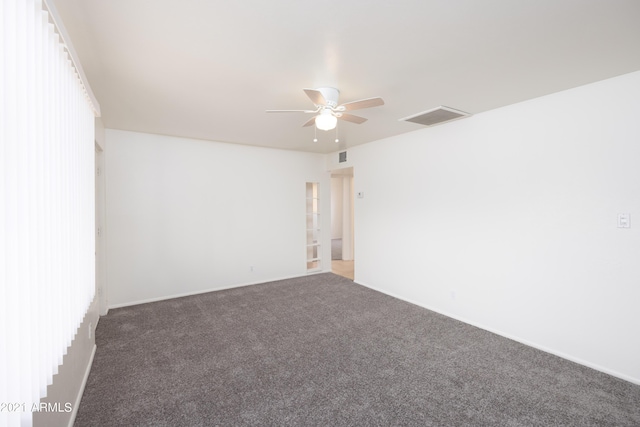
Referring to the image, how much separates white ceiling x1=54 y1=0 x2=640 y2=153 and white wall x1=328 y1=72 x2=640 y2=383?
391 mm

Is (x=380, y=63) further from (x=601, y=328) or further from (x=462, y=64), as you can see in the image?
(x=601, y=328)

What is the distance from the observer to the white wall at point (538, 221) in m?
2.54

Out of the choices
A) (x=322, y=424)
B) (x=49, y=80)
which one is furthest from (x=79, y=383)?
(x=49, y=80)

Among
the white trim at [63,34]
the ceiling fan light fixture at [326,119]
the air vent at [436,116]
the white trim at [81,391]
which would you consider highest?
the air vent at [436,116]

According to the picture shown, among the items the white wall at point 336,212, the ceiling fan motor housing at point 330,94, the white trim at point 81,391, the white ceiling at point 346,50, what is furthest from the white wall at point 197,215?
the white wall at point 336,212

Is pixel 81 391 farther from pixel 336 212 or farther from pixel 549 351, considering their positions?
pixel 336 212

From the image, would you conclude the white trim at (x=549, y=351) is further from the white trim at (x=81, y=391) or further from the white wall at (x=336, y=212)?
the white wall at (x=336, y=212)

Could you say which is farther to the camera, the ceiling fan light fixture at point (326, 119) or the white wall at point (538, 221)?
the ceiling fan light fixture at point (326, 119)

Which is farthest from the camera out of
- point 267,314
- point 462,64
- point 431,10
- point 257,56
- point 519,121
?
point 267,314

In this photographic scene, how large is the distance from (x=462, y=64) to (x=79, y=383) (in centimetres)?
403

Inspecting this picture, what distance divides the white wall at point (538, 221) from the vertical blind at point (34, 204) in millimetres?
3975

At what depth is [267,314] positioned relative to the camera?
398cm

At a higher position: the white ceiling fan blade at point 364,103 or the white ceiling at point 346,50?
the white ceiling at point 346,50

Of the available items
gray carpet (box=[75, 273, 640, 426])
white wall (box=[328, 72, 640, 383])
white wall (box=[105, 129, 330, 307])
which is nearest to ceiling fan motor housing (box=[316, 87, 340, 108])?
white wall (box=[328, 72, 640, 383])
